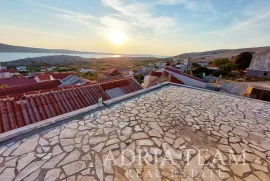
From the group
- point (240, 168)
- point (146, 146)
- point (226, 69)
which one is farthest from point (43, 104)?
point (226, 69)

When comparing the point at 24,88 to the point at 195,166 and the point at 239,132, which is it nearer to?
the point at 195,166

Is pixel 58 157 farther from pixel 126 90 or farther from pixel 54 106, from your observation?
pixel 126 90

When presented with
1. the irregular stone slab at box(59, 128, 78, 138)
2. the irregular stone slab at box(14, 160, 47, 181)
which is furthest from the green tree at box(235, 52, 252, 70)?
the irregular stone slab at box(14, 160, 47, 181)

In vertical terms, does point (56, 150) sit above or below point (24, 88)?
above

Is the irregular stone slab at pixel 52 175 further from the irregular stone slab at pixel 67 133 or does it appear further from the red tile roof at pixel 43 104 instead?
the red tile roof at pixel 43 104

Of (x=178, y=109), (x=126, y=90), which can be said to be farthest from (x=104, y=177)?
(x=126, y=90)

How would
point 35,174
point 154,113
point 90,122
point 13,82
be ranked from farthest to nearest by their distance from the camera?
point 13,82 → point 154,113 → point 90,122 → point 35,174
